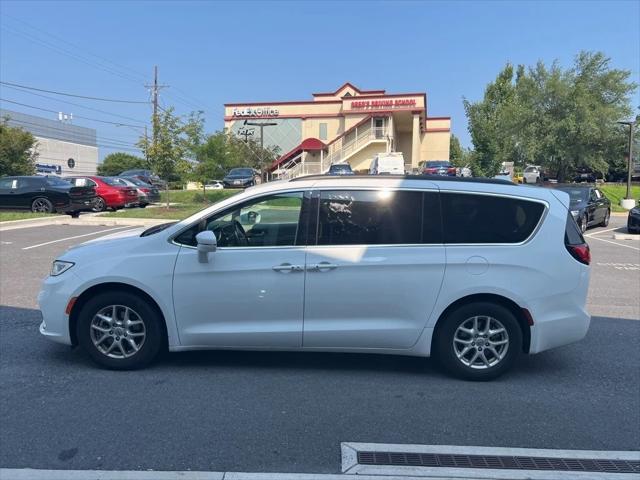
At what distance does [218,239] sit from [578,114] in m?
36.2

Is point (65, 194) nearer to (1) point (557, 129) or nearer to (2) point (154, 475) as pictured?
(2) point (154, 475)

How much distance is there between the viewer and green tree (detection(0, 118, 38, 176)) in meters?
34.8

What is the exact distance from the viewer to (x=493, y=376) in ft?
15.7

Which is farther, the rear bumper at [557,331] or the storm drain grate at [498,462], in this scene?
the rear bumper at [557,331]

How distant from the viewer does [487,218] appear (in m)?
4.80

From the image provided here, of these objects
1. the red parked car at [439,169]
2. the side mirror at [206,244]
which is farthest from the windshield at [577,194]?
the side mirror at [206,244]

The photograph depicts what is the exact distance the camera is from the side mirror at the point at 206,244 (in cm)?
455

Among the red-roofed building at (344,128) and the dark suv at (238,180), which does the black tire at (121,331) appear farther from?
the red-roofed building at (344,128)

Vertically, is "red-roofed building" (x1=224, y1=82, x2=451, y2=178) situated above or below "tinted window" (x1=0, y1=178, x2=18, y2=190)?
above

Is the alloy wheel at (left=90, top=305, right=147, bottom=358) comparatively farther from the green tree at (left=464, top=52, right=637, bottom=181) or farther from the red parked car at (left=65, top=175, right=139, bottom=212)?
the green tree at (left=464, top=52, right=637, bottom=181)

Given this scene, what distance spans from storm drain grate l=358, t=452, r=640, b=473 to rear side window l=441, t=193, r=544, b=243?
1894 millimetres

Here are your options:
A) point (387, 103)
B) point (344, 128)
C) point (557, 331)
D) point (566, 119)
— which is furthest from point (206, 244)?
point (344, 128)

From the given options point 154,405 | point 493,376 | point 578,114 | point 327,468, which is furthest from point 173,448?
point 578,114

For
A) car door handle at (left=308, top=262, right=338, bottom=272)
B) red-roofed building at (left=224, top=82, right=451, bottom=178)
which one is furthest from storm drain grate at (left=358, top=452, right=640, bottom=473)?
red-roofed building at (left=224, top=82, right=451, bottom=178)
